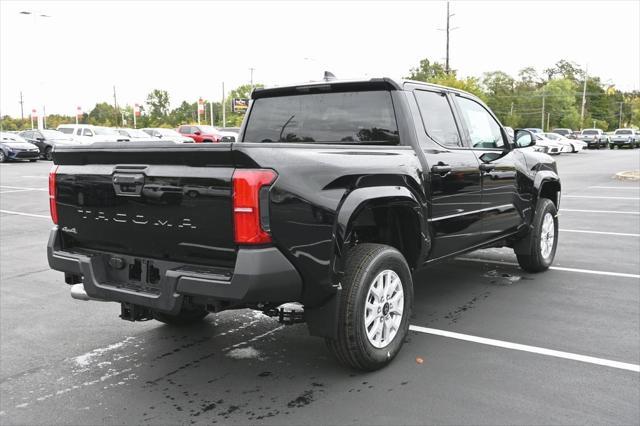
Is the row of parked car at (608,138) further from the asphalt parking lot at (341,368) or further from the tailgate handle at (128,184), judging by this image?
the tailgate handle at (128,184)

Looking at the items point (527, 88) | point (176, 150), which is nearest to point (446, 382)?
point (176, 150)

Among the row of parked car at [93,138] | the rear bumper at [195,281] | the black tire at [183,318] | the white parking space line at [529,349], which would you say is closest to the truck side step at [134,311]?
the rear bumper at [195,281]

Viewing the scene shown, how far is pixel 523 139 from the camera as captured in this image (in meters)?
6.10

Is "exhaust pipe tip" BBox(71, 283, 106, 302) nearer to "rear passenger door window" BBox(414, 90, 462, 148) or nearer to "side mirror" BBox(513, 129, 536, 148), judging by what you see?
"rear passenger door window" BBox(414, 90, 462, 148)

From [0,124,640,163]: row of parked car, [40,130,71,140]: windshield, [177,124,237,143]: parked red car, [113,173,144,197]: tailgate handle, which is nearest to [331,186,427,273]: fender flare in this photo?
[113,173,144,197]: tailgate handle

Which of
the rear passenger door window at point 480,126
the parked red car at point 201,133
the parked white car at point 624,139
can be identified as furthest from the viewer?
the parked white car at point 624,139

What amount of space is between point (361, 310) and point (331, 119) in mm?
1773

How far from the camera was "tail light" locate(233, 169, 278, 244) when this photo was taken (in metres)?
3.07

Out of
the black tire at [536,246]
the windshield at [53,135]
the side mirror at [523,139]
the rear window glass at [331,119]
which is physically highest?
the windshield at [53,135]

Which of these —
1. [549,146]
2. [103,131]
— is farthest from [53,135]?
[549,146]

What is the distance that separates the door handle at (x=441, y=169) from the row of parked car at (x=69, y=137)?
74.8ft

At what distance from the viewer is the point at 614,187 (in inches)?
693

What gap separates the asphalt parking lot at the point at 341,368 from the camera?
131 inches

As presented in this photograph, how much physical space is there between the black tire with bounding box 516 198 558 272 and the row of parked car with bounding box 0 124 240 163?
2143 centimetres
